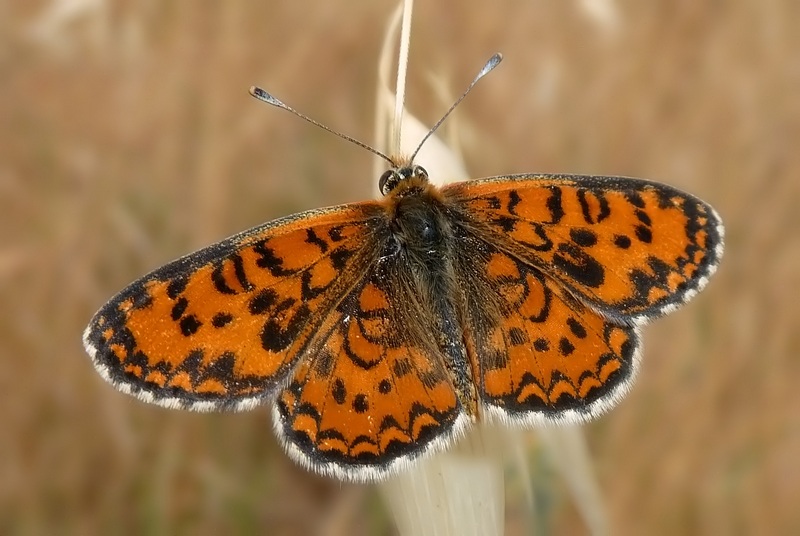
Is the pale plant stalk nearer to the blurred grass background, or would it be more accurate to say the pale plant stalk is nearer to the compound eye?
the compound eye

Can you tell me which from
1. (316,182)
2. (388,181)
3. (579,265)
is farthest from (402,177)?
(316,182)

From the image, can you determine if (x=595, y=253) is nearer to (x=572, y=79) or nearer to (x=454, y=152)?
(x=454, y=152)

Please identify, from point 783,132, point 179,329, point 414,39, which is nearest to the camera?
point 179,329

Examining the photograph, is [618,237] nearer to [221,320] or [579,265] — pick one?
[579,265]

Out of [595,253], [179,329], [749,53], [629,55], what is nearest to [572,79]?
[629,55]

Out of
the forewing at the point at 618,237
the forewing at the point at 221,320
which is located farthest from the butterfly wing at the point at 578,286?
the forewing at the point at 221,320

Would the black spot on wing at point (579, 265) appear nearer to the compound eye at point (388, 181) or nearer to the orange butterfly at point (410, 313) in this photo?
the orange butterfly at point (410, 313)
